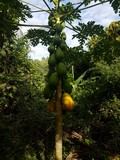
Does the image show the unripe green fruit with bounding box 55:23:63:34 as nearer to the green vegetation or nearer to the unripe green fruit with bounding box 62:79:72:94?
the green vegetation

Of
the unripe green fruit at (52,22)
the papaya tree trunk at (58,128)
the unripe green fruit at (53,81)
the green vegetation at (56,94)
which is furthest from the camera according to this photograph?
the unripe green fruit at (52,22)

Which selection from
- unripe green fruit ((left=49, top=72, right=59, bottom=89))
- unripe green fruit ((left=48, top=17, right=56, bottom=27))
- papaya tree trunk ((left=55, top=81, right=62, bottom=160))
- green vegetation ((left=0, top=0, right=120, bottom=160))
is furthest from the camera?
unripe green fruit ((left=48, top=17, right=56, bottom=27))

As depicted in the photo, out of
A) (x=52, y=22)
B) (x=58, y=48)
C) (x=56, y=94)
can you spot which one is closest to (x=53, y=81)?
(x=56, y=94)

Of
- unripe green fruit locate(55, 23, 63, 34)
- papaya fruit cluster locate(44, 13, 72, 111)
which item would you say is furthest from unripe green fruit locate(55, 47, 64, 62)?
unripe green fruit locate(55, 23, 63, 34)

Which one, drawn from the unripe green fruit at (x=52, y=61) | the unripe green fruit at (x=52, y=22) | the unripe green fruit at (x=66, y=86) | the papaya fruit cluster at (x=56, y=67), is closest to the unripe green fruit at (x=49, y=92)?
the papaya fruit cluster at (x=56, y=67)

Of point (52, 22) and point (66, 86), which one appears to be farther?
point (52, 22)

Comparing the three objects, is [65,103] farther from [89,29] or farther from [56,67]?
[89,29]

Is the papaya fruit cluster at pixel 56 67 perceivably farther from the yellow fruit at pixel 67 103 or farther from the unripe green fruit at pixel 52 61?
the yellow fruit at pixel 67 103

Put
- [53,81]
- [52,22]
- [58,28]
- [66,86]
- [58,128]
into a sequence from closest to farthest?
1. [58,128]
2. [53,81]
3. [66,86]
4. [58,28]
5. [52,22]

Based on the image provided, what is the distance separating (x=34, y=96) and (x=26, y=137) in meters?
1.45

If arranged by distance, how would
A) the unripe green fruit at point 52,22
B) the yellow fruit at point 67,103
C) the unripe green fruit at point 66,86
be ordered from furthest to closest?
the unripe green fruit at point 52,22 → the unripe green fruit at point 66,86 → the yellow fruit at point 67,103

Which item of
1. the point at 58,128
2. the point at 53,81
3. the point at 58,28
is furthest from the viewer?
the point at 58,28

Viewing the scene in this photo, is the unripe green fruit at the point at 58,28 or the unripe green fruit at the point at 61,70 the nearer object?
the unripe green fruit at the point at 61,70

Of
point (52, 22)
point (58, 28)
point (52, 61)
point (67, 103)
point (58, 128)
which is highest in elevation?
point (52, 22)
